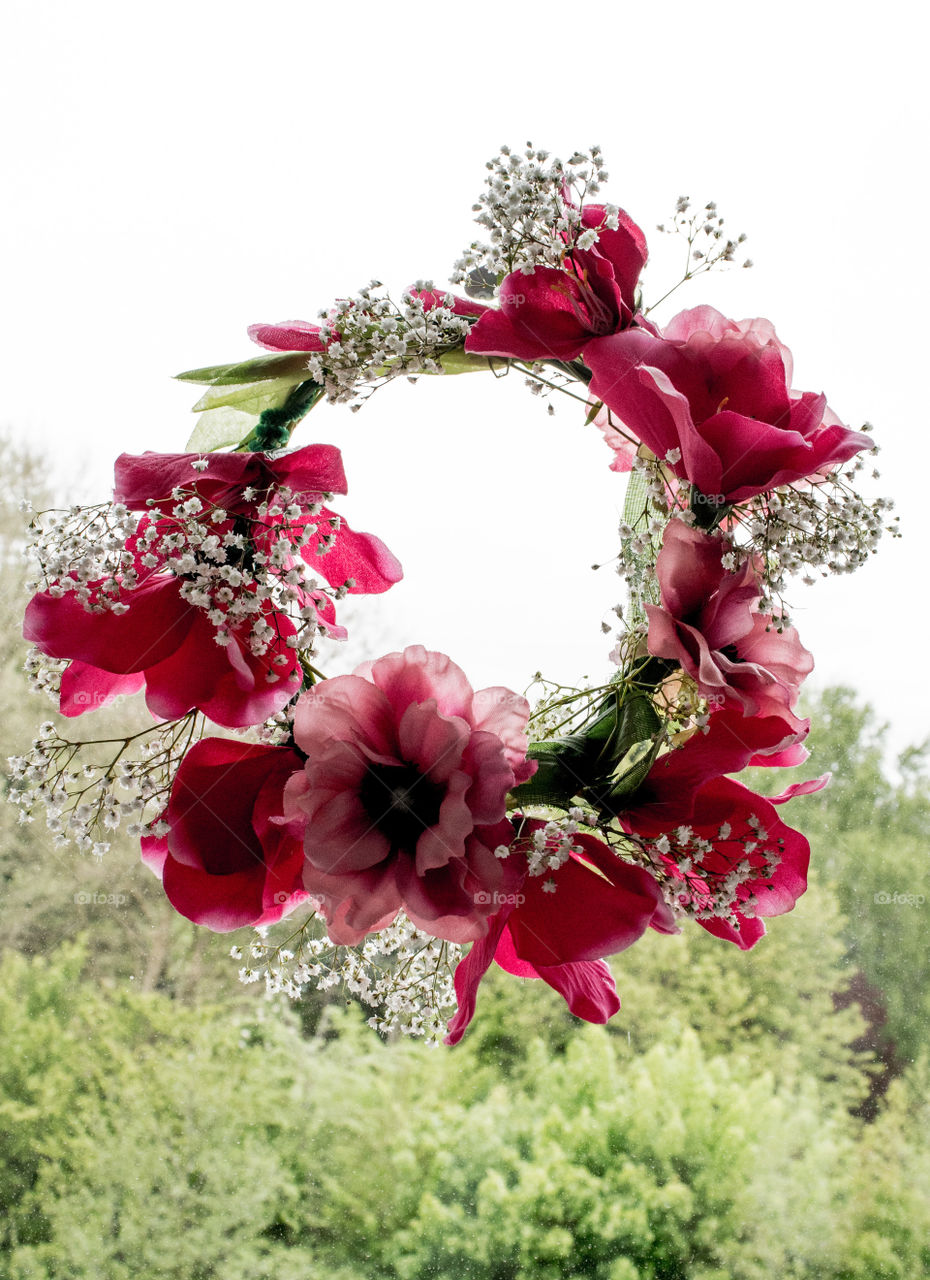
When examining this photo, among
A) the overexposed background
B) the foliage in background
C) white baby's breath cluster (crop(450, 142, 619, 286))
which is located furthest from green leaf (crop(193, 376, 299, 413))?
the foliage in background

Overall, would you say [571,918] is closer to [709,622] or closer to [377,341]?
[709,622]

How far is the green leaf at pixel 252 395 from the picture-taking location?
0.49m

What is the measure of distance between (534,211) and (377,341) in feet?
0.30

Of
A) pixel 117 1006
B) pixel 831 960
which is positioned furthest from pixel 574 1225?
pixel 117 1006

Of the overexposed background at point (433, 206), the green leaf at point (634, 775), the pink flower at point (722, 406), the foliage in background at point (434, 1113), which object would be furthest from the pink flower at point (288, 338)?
the foliage in background at point (434, 1113)

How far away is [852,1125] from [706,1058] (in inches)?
12.1

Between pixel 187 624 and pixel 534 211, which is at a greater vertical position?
pixel 534 211

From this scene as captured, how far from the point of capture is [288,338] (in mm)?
462

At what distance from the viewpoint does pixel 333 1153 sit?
201cm

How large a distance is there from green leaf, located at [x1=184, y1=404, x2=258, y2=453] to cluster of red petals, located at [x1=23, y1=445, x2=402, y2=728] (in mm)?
99

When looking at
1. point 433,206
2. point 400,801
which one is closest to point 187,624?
point 400,801

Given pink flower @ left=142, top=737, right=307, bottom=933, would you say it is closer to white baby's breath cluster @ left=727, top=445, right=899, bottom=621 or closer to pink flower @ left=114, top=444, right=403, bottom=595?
pink flower @ left=114, top=444, right=403, bottom=595

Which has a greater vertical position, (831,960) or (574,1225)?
(831,960)

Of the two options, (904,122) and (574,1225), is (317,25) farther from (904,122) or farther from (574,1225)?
(574,1225)
